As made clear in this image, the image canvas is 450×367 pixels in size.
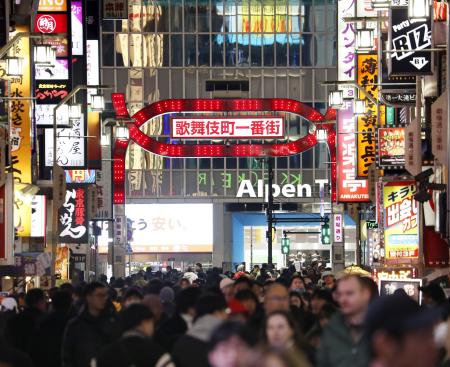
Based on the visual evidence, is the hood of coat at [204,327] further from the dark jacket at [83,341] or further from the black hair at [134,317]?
the dark jacket at [83,341]

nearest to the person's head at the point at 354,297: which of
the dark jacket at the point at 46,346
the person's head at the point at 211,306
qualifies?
the person's head at the point at 211,306

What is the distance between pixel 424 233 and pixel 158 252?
51133mm

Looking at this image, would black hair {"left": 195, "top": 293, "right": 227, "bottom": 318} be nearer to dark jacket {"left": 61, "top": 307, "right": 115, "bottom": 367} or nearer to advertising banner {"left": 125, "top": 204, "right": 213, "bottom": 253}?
dark jacket {"left": 61, "top": 307, "right": 115, "bottom": 367}

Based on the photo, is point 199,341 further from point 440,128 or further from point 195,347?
point 440,128

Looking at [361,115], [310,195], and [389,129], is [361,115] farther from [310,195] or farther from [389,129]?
[310,195]

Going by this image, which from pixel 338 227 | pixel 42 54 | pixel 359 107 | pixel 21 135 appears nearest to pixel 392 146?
pixel 359 107

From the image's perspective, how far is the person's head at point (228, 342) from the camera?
22.4 ft

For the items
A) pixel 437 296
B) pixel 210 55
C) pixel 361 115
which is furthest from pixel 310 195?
pixel 437 296

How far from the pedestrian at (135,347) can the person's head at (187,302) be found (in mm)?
2201

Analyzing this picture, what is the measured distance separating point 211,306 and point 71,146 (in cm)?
3233

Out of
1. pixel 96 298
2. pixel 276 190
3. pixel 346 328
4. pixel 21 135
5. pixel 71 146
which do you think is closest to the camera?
pixel 346 328

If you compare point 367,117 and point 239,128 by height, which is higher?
point 239,128

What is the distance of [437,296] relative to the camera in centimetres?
1528

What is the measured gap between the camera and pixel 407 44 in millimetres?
28844
